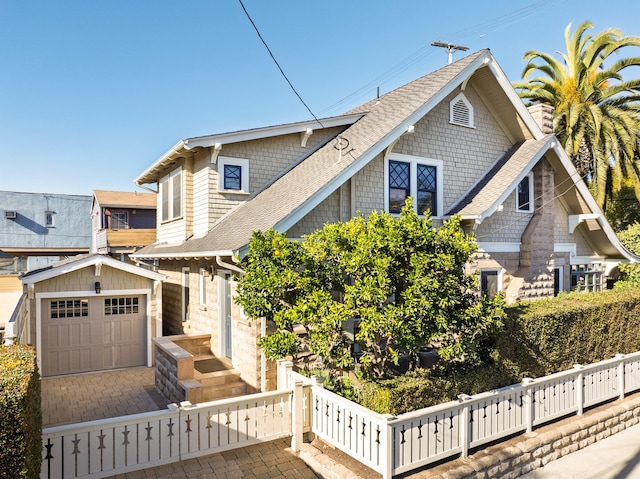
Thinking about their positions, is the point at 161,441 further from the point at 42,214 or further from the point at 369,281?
the point at 42,214

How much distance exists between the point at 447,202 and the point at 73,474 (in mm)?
10727

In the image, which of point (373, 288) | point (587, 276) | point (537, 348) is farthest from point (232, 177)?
point (587, 276)

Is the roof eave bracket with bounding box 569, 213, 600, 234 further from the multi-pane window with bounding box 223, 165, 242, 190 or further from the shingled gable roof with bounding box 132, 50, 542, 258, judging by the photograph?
the multi-pane window with bounding box 223, 165, 242, 190

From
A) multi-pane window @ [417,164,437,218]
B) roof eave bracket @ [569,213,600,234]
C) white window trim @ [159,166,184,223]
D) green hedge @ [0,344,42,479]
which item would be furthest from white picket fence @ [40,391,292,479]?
roof eave bracket @ [569,213,600,234]

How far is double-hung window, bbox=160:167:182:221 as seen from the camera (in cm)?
1425

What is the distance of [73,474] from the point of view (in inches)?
248

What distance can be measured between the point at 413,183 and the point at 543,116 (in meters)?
5.43

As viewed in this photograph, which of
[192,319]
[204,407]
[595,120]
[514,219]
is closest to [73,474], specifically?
[204,407]

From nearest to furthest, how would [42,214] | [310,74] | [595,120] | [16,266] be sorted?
[310,74] → [595,120] → [16,266] → [42,214]

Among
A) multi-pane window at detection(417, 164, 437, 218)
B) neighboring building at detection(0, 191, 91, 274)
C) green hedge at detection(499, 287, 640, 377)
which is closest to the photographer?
green hedge at detection(499, 287, 640, 377)

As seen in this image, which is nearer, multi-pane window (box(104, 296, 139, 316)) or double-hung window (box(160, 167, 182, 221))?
multi-pane window (box(104, 296, 139, 316))

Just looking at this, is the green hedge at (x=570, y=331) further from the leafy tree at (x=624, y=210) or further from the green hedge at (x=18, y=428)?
the leafy tree at (x=624, y=210)

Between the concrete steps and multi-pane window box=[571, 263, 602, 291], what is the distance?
1207cm

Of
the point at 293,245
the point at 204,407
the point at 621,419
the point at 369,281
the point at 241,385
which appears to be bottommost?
the point at 621,419
